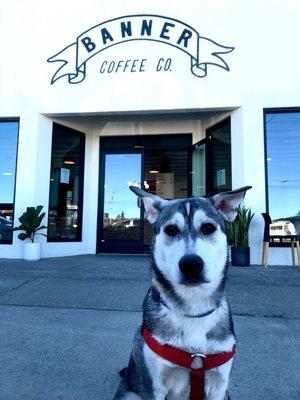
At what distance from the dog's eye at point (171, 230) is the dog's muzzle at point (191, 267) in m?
0.21

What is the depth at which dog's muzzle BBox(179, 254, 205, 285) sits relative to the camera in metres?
1.74

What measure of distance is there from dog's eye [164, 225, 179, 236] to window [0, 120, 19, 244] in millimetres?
6913

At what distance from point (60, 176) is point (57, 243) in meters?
1.62

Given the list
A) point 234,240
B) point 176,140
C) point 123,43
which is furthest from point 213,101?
point 234,240

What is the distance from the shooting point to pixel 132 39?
8.24 metres

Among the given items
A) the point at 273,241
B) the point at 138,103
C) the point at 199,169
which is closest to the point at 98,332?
the point at 273,241

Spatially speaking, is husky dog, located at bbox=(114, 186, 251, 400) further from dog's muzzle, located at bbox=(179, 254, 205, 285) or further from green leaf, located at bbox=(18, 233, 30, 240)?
green leaf, located at bbox=(18, 233, 30, 240)

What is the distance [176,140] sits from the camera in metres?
9.49

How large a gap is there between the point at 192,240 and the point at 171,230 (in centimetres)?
14

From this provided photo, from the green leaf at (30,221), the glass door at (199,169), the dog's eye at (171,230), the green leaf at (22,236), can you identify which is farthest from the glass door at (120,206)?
the dog's eye at (171,230)

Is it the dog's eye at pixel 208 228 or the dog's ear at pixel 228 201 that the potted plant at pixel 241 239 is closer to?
the dog's ear at pixel 228 201

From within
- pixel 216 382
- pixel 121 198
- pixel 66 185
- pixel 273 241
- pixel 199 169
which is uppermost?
pixel 199 169

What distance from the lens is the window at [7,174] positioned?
8.19 metres

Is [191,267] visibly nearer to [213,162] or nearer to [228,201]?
[228,201]
